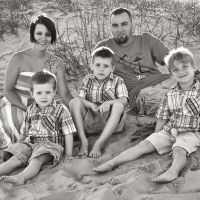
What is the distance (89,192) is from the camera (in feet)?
7.42

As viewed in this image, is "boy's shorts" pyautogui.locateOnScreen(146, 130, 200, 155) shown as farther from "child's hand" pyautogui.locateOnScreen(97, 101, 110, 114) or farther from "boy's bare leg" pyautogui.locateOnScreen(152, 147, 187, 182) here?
"child's hand" pyautogui.locateOnScreen(97, 101, 110, 114)

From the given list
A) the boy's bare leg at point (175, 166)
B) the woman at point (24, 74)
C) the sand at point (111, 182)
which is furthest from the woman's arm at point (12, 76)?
the boy's bare leg at point (175, 166)

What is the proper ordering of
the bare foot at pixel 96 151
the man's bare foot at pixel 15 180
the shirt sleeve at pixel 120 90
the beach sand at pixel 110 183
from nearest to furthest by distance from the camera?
1. the beach sand at pixel 110 183
2. the man's bare foot at pixel 15 180
3. the bare foot at pixel 96 151
4. the shirt sleeve at pixel 120 90

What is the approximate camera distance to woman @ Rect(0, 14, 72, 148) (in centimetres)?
337

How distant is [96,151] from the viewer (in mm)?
2965

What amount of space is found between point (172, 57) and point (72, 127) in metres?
1.07

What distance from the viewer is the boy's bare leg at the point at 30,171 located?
2.53m

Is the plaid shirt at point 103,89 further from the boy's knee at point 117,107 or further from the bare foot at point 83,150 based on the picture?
the bare foot at point 83,150

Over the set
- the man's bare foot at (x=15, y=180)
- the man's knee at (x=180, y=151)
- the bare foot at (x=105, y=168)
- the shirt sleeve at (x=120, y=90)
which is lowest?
the man's bare foot at (x=15, y=180)

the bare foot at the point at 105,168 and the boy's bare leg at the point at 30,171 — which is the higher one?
the bare foot at the point at 105,168

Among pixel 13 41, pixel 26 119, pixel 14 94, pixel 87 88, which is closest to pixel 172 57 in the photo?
pixel 87 88

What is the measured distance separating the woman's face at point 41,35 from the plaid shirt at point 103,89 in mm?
601

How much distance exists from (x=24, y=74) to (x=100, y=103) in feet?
2.84

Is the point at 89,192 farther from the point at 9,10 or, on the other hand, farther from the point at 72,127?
the point at 9,10
